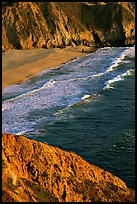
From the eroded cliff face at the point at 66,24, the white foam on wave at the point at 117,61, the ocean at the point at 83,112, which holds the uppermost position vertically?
the eroded cliff face at the point at 66,24

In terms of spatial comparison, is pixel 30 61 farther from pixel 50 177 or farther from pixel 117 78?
pixel 50 177

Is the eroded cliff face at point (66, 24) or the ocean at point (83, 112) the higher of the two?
the eroded cliff face at point (66, 24)

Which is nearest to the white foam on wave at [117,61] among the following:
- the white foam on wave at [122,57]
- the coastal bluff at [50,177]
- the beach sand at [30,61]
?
the white foam on wave at [122,57]

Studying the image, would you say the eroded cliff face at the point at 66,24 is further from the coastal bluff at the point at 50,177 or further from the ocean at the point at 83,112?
the coastal bluff at the point at 50,177

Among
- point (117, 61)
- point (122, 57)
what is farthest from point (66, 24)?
point (117, 61)

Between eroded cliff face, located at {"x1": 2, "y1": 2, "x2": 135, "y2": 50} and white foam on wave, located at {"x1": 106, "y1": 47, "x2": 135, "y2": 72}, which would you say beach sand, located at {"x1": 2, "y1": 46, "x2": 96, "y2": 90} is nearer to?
eroded cliff face, located at {"x1": 2, "y1": 2, "x2": 135, "y2": 50}

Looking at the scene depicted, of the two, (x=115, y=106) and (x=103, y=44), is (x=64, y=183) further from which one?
(x=103, y=44)
